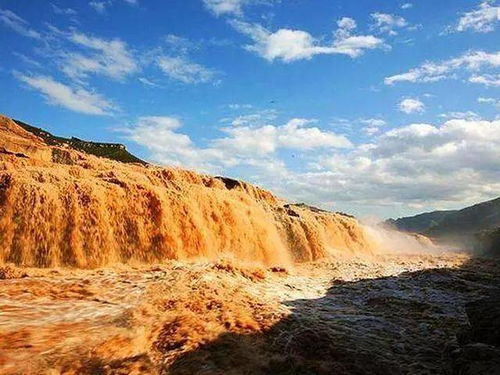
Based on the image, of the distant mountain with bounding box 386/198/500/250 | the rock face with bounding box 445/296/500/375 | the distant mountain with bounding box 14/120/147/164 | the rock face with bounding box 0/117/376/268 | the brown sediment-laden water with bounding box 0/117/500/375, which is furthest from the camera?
the distant mountain with bounding box 386/198/500/250

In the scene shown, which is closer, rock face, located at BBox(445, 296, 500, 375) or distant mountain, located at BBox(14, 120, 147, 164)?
rock face, located at BBox(445, 296, 500, 375)

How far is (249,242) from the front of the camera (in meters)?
29.8

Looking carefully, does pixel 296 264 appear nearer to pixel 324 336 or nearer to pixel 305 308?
pixel 305 308

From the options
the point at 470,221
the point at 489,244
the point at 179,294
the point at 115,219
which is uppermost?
the point at 470,221

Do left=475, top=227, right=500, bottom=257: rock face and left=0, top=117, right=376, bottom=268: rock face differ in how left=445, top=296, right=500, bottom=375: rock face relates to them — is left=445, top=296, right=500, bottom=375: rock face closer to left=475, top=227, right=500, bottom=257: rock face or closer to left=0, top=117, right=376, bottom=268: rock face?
left=0, top=117, right=376, bottom=268: rock face

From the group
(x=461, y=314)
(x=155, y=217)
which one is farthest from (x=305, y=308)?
(x=155, y=217)

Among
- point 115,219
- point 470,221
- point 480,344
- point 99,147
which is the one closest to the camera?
point 480,344

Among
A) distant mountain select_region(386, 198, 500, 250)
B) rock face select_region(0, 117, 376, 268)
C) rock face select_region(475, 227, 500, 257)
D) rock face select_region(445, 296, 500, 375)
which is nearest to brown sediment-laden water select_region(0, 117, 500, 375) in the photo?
rock face select_region(0, 117, 376, 268)

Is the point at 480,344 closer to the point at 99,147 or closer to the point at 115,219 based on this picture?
the point at 115,219

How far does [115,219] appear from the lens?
22.1 m

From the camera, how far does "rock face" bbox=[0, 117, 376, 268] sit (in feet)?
64.0

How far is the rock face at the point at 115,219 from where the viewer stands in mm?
19500

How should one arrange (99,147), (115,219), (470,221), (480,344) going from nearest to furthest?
(480,344) < (115,219) < (99,147) < (470,221)

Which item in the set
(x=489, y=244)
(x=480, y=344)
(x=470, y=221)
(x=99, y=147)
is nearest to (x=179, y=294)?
(x=480, y=344)
